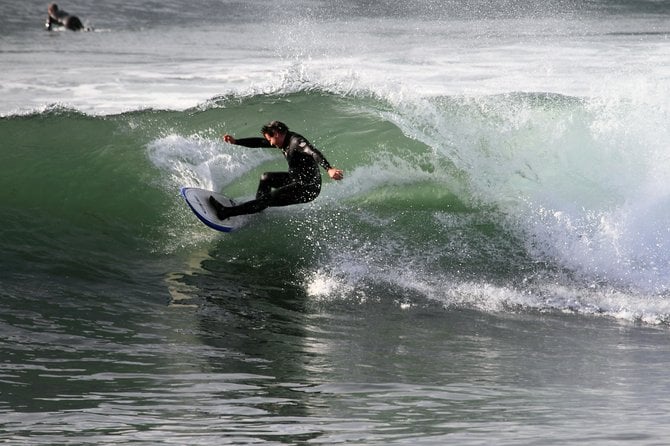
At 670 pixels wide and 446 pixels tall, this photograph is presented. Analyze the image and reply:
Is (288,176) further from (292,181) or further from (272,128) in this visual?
(272,128)

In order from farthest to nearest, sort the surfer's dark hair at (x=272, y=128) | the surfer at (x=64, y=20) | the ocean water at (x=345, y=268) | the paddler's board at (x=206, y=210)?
the surfer at (x=64, y=20) → the paddler's board at (x=206, y=210) → the surfer's dark hair at (x=272, y=128) → the ocean water at (x=345, y=268)

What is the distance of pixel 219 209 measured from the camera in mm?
10727

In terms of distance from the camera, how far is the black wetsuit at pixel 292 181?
1035 cm

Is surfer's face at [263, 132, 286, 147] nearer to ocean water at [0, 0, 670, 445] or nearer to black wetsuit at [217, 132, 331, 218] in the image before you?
black wetsuit at [217, 132, 331, 218]

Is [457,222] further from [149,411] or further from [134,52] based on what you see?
[134,52]

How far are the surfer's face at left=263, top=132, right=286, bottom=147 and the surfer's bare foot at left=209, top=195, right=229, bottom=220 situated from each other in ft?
2.89

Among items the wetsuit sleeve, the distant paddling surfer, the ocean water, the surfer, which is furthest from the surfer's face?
the surfer

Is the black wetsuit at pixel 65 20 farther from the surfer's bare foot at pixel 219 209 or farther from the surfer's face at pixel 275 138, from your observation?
the surfer's face at pixel 275 138

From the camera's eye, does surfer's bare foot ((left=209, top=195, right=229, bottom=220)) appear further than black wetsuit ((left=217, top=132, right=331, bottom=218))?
Yes

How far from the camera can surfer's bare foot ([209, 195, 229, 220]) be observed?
10.7m

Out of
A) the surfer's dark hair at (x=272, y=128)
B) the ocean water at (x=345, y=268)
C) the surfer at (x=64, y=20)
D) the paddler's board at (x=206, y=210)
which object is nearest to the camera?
the ocean water at (x=345, y=268)

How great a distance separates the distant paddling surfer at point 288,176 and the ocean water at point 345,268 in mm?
623

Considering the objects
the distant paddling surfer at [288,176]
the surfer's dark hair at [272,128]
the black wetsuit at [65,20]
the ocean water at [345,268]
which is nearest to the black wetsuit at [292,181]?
the distant paddling surfer at [288,176]

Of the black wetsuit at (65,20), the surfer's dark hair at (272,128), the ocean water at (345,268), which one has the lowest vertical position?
the ocean water at (345,268)
